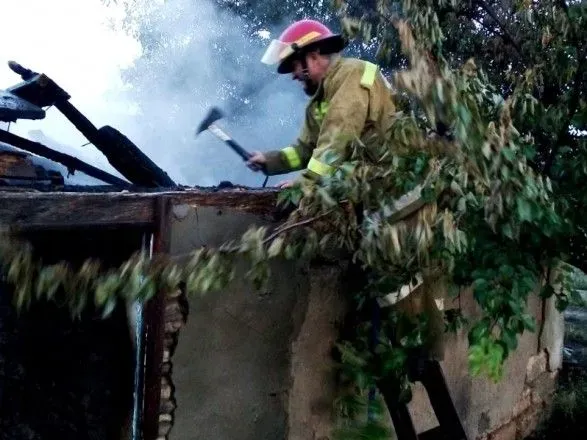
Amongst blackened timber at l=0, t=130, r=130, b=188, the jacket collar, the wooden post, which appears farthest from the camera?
blackened timber at l=0, t=130, r=130, b=188

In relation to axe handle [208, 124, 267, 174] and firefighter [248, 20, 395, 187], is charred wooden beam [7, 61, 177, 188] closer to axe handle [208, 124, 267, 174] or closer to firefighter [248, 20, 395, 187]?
axe handle [208, 124, 267, 174]

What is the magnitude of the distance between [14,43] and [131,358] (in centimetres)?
1477

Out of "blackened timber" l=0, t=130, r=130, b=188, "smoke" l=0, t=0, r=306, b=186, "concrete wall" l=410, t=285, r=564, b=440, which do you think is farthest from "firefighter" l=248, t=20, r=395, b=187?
"smoke" l=0, t=0, r=306, b=186

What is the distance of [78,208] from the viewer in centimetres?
295

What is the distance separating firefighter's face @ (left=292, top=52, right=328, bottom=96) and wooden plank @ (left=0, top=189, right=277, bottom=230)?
96cm

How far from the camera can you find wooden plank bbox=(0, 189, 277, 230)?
2.82m

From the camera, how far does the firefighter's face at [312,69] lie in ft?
12.9

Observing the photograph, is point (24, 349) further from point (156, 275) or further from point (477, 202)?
point (477, 202)

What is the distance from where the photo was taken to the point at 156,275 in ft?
8.50

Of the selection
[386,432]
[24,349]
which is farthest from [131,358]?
[386,432]

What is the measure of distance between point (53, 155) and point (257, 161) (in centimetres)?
218

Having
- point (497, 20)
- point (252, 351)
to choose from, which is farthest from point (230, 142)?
point (497, 20)

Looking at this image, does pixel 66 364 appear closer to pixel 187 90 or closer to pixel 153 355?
pixel 153 355

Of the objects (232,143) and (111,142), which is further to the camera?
(111,142)
